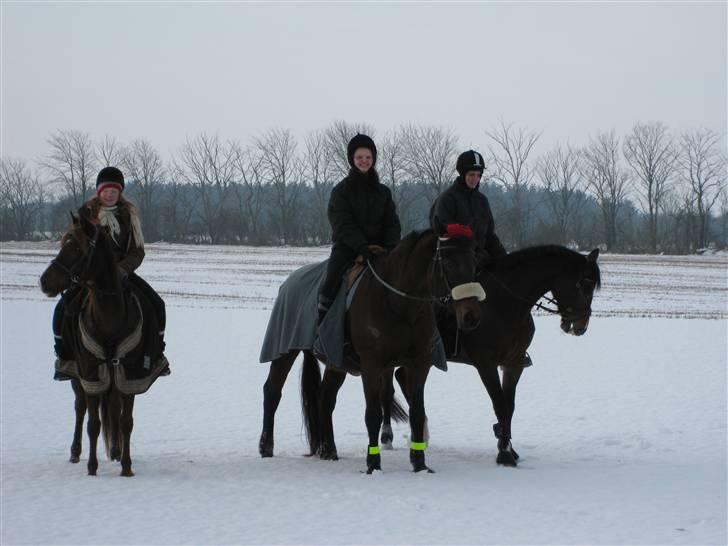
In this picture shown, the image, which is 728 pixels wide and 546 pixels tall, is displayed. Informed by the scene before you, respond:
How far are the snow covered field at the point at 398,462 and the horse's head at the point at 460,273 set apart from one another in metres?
1.36

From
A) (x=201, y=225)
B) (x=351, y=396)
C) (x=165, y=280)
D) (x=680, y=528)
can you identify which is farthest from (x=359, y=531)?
(x=201, y=225)

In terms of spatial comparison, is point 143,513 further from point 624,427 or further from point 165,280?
point 165,280

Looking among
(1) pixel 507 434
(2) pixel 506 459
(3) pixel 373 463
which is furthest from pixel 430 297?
(2) pixel 506 459

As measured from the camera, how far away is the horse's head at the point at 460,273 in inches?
253

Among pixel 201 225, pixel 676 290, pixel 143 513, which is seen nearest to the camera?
pixel 143 513

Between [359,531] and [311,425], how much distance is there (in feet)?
9.85

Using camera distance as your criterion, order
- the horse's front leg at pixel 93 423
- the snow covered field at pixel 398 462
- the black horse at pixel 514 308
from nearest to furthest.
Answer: the snow covered field at pixel 398 462 < the horse's front leg at pixel 93 423 < the black horse at pixel 514 308

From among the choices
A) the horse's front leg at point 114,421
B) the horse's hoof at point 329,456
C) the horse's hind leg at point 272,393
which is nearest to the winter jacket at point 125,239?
the horse's front leg at point 114,421

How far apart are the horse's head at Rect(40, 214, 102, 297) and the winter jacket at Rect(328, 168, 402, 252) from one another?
6.88ft

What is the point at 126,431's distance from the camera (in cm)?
712

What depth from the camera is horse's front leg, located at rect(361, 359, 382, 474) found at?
282 inches

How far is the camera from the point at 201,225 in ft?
232

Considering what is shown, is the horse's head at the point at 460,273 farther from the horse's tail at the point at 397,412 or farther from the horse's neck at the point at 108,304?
the horse's neck at the point at 108,304

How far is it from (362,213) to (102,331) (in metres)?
2.52
